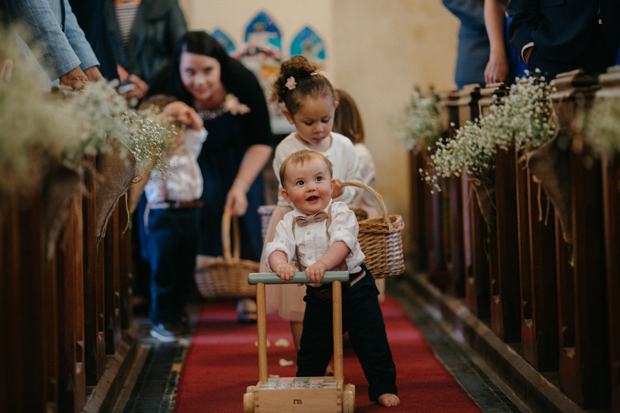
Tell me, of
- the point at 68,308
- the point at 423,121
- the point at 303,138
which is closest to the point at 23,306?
the point at 68,308

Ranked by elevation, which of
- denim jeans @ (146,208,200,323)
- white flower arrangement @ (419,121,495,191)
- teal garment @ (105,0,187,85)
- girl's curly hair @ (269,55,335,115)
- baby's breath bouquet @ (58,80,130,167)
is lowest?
denim jeans @ (146,208,200,323)

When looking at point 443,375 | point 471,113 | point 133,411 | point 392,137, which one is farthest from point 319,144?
point 392,137

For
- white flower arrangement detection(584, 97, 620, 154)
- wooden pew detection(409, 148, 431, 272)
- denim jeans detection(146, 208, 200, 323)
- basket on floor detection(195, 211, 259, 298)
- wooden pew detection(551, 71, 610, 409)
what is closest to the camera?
white flower arrangement detection(584, 97, 620, 154)

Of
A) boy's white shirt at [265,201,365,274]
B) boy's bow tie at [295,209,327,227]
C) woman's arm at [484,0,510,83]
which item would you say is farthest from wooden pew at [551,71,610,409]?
woman's arm at [484,0,510,83]

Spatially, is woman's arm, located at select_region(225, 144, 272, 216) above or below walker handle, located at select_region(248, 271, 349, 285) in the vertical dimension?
above

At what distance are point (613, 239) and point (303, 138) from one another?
4.76 ft

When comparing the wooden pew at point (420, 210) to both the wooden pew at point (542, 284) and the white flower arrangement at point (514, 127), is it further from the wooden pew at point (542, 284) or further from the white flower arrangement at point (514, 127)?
the wooden pew at point (542, 284)

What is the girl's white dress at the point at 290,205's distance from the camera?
2.97 meters

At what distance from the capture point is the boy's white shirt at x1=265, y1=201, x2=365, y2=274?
248cm

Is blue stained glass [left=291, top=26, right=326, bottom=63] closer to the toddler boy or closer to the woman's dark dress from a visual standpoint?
the woman's dark dress

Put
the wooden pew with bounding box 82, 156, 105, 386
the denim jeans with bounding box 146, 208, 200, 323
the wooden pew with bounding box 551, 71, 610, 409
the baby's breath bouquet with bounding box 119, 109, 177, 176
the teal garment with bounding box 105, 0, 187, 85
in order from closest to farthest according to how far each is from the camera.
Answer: the wooden pew with bounding box 551, 71, 610, 409 < the wooden pew with bounding box 82, 156, 105, 386 < the baby's breath bouquet with bounding box 119, 109, 177, 176 < the denim jeans with bounding box 146, 208, 200, 323 < the teal garment with bounding box 105, 0, 187, 85

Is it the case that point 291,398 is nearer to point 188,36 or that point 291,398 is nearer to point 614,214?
point 614,214

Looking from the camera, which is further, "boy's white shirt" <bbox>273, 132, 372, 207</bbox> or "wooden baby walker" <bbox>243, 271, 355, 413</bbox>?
"boy's white shirt" <bbox>273, 132, 372, 207</bbox>

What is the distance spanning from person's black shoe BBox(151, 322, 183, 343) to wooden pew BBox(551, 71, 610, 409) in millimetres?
2290
